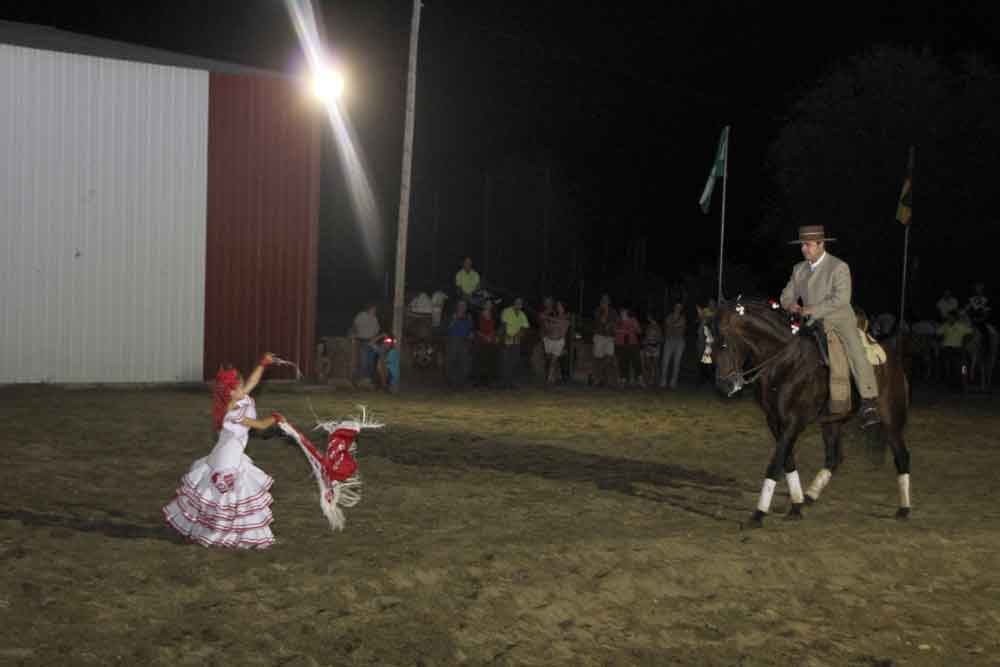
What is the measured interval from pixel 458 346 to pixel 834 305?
43.0ft

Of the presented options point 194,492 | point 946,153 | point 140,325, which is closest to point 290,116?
point 140,325

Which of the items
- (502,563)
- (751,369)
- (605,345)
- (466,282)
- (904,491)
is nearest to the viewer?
(502,563)

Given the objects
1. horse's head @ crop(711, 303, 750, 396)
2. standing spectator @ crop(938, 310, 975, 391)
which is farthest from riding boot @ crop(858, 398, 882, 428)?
standing spectator @ crop(938, 310, 975, 391)

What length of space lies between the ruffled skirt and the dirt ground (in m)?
0.18

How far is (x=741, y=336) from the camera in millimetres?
10430

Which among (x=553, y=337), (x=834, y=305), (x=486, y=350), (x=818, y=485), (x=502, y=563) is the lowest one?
(x=502, y=563)

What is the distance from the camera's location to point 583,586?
799 centimetres

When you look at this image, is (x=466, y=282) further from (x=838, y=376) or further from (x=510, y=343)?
(x=838, y=376)

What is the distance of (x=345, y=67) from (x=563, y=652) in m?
55.2

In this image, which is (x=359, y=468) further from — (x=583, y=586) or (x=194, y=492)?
(x=583, y=586)

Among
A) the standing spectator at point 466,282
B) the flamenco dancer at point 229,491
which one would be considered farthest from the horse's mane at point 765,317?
the standing spectator at point 466,282

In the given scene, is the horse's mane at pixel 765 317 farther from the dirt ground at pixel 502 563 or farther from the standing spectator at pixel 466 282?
the standing spectator at pixel 466 282

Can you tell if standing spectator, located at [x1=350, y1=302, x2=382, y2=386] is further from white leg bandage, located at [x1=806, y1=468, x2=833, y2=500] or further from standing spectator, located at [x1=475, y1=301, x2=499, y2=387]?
white leg bandage, located at [x1=806, y1=468, x2=833, y2=500]

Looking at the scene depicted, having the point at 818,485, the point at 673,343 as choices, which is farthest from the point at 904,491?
the point at 673,343
